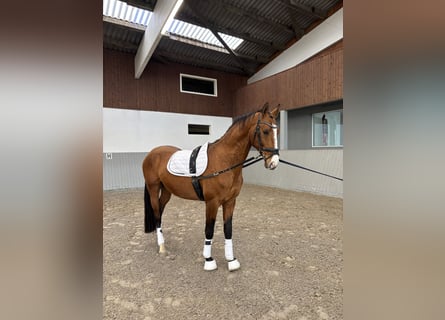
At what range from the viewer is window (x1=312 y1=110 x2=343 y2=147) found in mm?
5406

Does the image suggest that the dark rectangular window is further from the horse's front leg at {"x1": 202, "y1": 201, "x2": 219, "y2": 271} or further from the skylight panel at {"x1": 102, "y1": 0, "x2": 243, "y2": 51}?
the horse's front leg at {"x1": 202, "y1": 201, "x2": 219, "y2": 271}

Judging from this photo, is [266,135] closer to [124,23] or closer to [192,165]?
[192,165]

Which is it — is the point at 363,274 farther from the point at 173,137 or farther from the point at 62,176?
the point at 173,137

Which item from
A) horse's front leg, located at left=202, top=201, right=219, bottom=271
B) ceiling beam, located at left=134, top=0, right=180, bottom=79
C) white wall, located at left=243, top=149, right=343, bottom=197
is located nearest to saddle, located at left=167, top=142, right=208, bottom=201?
horse's front leg, located at left=202, top=201, right=219, bottom=271

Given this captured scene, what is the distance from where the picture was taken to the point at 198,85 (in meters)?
7.65

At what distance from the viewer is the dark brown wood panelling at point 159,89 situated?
614 centimetres

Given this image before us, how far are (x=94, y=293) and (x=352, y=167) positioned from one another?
48cm

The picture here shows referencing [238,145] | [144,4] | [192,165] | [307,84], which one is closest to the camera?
[238,145]

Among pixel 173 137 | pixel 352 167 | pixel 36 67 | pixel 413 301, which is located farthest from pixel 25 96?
pixel 173 137

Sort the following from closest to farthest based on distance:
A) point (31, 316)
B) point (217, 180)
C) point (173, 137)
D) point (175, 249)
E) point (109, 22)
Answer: point (31, 316) → point (217, 180) → point (175, 249) → point (109, 22) → point (173, 137)

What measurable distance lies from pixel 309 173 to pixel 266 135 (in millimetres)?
3990

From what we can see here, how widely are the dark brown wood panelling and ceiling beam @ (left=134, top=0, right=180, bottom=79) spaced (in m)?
0.36

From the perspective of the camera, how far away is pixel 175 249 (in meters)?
2.18

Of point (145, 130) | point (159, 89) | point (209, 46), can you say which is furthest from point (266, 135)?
point (159, 89)
